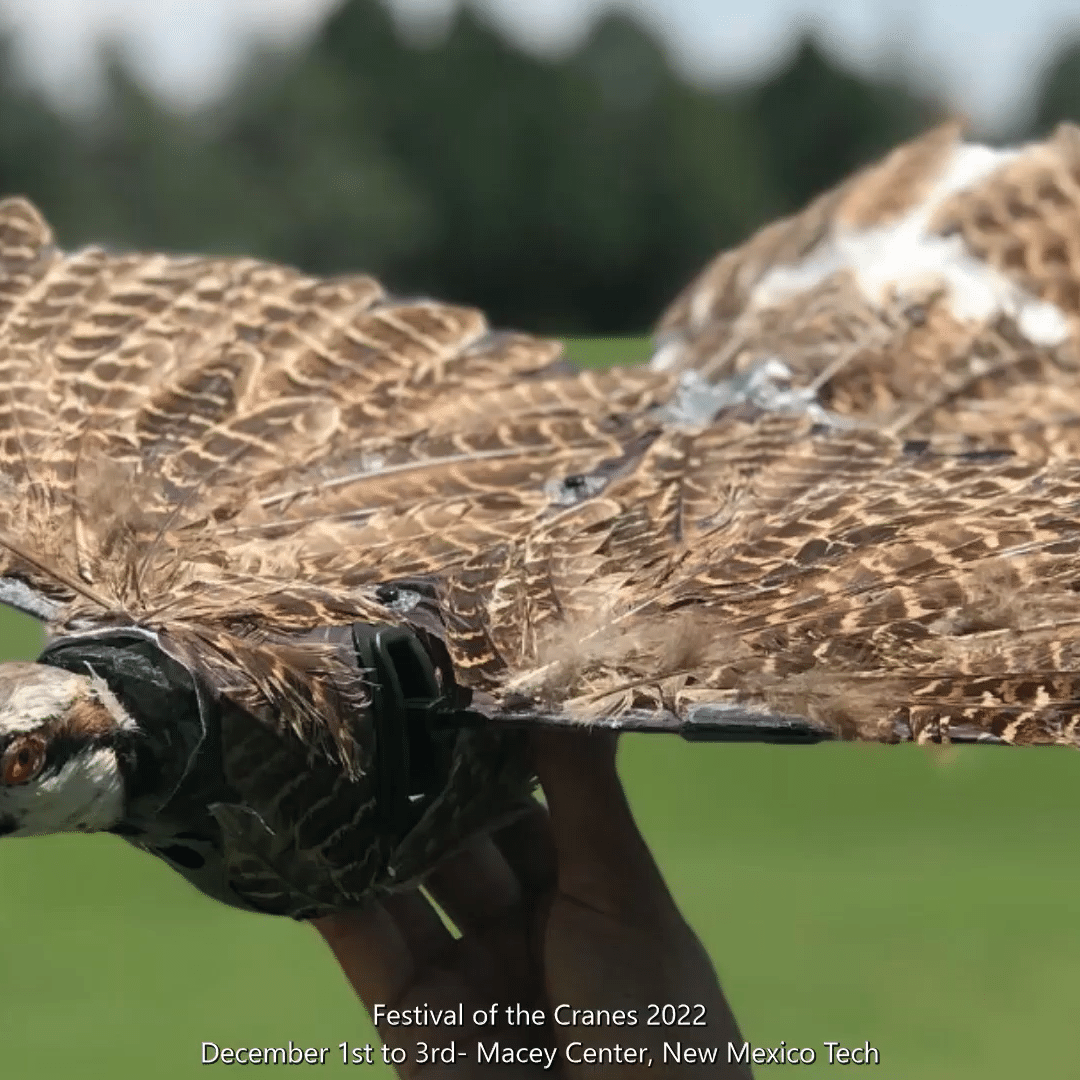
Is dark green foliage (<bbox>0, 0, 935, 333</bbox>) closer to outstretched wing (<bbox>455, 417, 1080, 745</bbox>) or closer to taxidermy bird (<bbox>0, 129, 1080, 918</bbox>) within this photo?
taxidermy bird (<bbox>0, 129, 1080, 918</bbox>)

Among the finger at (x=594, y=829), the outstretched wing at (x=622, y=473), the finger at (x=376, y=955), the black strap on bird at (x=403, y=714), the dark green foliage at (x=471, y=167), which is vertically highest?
the outstretched wing at (x=622, y=473)

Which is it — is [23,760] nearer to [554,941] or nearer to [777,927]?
[554,941]

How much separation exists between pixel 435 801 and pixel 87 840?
2705mm

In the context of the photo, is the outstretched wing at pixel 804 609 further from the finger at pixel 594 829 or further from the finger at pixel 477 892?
the finger at pixel 477 892

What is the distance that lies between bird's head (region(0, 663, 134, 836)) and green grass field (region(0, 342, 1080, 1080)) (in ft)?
6.66

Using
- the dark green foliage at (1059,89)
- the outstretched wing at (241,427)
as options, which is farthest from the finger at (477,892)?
the dark green foliage at (1059,89)

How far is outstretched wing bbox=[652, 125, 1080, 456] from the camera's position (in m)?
2.26

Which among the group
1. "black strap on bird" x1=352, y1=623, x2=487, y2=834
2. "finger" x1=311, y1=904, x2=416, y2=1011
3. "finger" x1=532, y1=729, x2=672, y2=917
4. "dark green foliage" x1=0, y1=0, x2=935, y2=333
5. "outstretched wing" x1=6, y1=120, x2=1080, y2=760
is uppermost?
"outstretched wing" x1=6, y1=120, x2=1080, y2=760

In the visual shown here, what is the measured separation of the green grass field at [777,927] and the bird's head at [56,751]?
203 cm

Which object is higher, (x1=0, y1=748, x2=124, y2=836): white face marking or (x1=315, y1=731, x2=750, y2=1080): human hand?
(x1=0, y1=748, x2=124, y2=836): white face marking

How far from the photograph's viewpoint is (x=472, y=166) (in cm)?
2173

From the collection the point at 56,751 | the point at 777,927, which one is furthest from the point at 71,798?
the point at 777,927

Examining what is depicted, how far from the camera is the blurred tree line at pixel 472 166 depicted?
20938mm

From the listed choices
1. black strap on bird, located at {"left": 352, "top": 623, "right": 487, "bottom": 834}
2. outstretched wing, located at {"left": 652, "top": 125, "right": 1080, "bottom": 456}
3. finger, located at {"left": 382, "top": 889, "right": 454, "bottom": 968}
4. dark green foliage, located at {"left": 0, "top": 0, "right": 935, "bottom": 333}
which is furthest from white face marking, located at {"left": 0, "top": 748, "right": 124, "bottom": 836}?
dark green foliage, located at {"left": 0, "top": 0, "right": 935, "bottom": 333}
